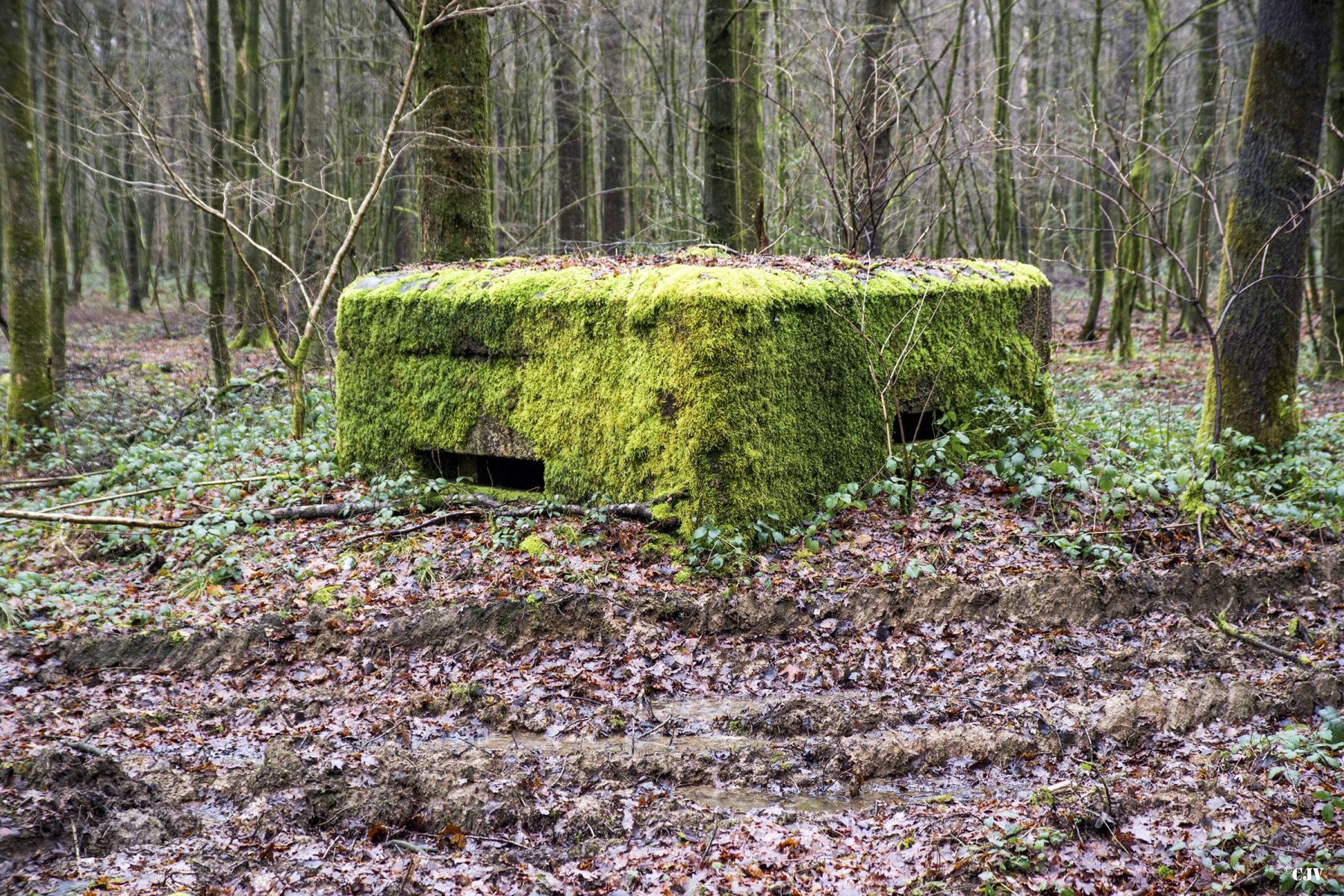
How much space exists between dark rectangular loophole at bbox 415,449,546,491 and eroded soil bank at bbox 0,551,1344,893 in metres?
1.77

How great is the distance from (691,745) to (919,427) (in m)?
3.85

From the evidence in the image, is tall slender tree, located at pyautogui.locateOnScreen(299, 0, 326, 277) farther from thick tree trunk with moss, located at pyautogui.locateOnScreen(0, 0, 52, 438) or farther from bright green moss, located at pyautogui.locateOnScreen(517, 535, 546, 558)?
bright green moss, located at pyautogui.locateOnScreen(517, 535, 546, 558)

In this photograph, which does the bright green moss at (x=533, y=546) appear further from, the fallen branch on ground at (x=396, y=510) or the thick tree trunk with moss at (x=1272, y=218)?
the thick tree trunk with moss at (x=1272, y=218)

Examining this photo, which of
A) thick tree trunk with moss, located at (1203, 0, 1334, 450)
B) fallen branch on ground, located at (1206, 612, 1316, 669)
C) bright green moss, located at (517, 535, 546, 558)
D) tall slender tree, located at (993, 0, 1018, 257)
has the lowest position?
fallen branch on ground, located at (1206, 612, 1316, 669)

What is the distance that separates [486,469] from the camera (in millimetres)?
6723

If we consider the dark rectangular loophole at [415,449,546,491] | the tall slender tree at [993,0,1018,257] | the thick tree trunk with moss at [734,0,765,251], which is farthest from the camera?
the tall slender tree at [993,0,1018,257]

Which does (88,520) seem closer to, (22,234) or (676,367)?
(676,367)

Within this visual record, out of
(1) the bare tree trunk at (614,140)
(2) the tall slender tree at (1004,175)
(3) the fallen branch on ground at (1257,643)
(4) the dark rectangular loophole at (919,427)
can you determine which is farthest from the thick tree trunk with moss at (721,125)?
(3) the fallen branch on ground at (1257,643)

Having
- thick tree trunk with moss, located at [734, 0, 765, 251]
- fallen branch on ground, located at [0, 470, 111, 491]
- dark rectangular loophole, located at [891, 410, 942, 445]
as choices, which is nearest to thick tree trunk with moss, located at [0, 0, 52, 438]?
fallen branch on ground, located at [0, 470, 111, 491]

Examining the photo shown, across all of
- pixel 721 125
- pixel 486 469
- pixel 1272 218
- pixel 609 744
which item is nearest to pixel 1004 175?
pixel 721 125

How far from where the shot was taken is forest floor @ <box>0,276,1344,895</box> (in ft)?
10.0

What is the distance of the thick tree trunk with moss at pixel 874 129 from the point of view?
26.0 feet

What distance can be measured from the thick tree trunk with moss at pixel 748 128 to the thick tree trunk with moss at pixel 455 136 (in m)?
2.68

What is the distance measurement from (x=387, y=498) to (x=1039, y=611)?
443 cm
